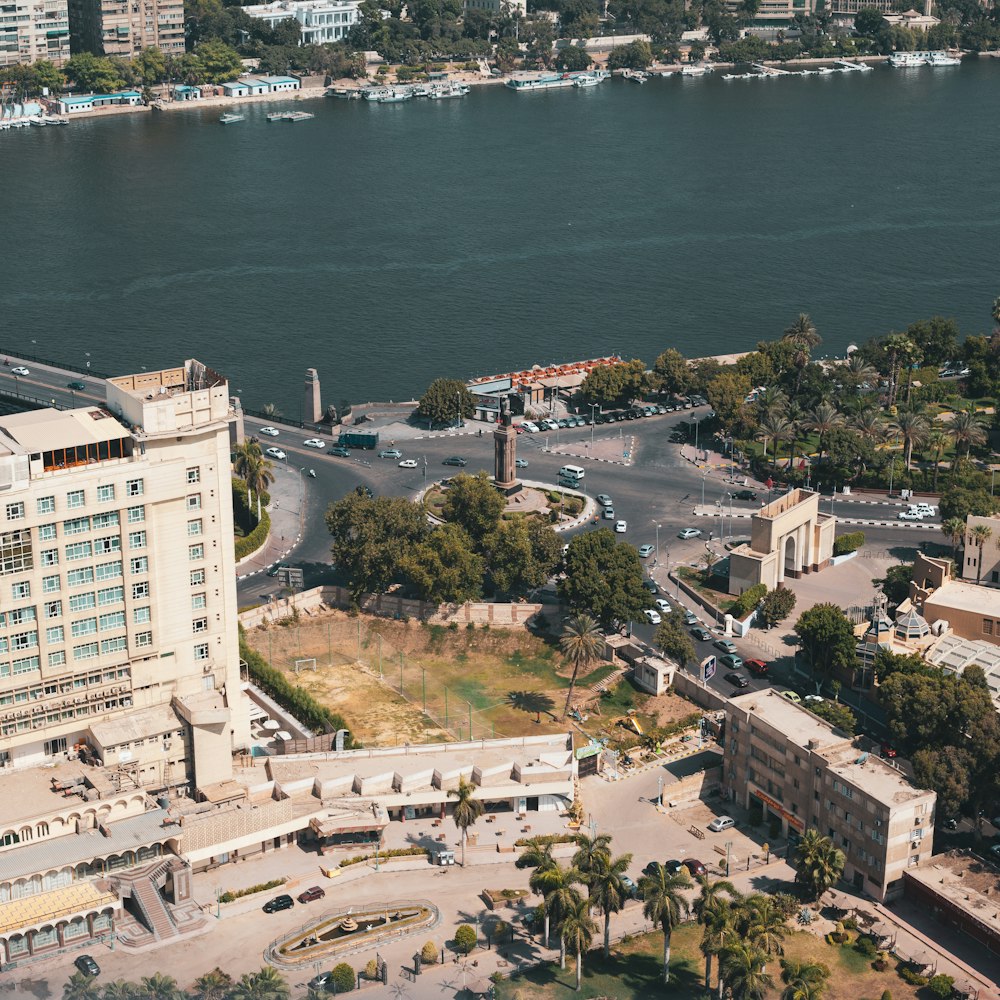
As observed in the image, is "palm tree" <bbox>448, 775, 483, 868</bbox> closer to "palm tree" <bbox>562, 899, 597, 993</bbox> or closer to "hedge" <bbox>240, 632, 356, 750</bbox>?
"palm tree" <bbox>562, 899, 597, 993</bbox>

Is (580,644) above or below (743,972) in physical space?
above

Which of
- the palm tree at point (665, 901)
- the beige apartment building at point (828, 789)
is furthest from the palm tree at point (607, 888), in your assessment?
the beige apartment building at point (828, 789)

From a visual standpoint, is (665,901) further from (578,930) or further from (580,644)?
(580,644)

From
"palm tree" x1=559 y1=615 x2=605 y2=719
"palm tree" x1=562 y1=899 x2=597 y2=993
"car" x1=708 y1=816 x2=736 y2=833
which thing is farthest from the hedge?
"palm tree" x1=562 y1=899 x2=597 y2=993

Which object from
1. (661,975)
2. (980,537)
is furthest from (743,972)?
(980,537)

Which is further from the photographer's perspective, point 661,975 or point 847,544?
point 847,544

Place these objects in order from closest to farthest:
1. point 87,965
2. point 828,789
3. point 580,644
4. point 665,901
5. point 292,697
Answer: point 87,965
point 665,901
point 828,789
point 292,697
point 580,644

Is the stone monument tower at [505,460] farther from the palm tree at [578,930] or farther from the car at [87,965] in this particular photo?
the car at [87,965]
